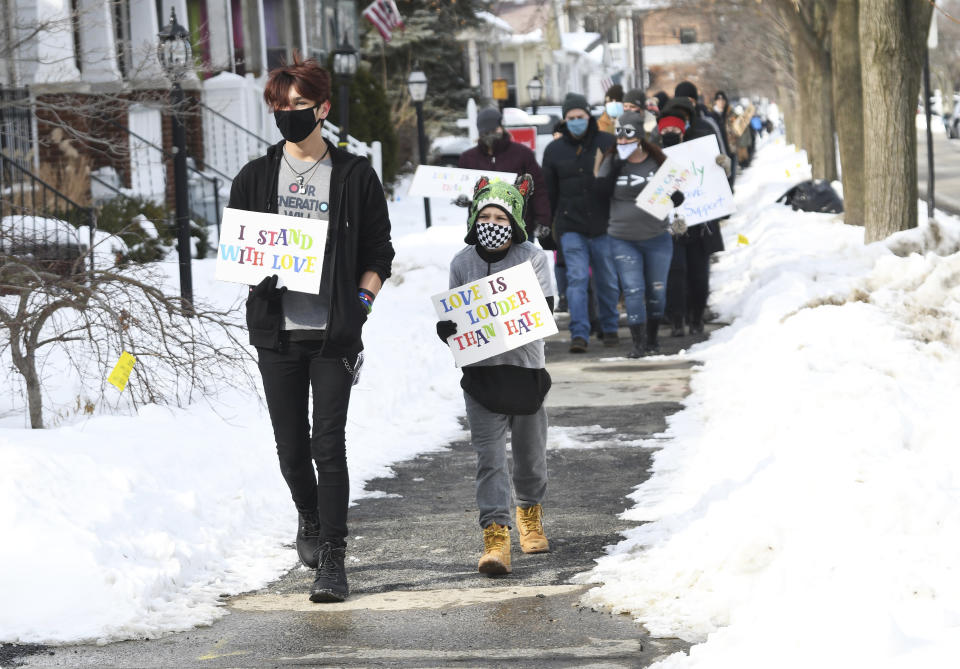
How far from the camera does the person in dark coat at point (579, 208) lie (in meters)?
12.3

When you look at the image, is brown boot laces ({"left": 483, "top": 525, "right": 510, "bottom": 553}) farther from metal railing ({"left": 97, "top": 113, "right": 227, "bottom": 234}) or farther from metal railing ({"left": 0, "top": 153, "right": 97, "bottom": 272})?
metal railing ({"left": 97, "top": 113, "right": 227, "bottom": 234})

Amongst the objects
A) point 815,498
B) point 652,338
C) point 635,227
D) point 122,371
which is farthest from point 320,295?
point 652,338

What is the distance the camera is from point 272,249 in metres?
5.68

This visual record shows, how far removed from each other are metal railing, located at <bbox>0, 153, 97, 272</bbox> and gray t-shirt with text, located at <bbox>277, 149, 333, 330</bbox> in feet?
12.5

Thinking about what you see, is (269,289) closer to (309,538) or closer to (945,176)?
(309,538)

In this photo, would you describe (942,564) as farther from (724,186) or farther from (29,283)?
(724,186)

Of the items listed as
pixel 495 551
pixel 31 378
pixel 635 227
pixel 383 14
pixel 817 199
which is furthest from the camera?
pixel 383 14

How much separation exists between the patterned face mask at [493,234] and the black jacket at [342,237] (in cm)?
65

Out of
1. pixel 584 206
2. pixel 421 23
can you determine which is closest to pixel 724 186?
pixel 584 206

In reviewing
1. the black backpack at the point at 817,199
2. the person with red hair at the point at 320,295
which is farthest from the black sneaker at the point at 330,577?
the black backpack at the point at 817,199

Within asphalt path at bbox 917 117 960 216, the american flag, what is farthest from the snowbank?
the american flag

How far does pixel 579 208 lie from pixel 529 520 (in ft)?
20.8

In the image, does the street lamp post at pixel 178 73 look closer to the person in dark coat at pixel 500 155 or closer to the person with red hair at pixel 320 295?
the person in dark coat at pixel 500 155

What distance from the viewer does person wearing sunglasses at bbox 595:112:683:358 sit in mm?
12037
